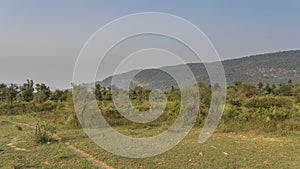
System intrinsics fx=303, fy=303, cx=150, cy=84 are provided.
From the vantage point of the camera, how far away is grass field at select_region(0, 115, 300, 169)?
31.0 ft

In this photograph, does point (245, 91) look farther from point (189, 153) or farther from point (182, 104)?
point (189, 153)

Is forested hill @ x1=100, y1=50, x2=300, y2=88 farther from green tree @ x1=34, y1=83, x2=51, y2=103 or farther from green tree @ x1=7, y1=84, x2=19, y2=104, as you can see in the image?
green tree @ x1=7, y1=84, x2=19, y2=104

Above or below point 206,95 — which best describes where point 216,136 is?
below

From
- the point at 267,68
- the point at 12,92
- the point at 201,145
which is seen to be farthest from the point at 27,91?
the point at 267,68

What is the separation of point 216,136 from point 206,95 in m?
6.29

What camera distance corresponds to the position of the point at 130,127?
18.8m

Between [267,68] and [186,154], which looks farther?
[267,68]

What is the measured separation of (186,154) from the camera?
1080 cm

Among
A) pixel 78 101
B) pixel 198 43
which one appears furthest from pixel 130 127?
pixel 198 43

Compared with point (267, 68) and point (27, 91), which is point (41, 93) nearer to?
point (27, 91)

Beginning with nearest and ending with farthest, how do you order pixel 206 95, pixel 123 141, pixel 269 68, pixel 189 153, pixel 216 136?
pixel 189 153 < pixel 123 141 < pixel 216 136 < pixel 206 95 < pixel 269 68

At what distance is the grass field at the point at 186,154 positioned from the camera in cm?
945

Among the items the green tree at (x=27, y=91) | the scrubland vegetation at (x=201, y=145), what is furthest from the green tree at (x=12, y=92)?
the scrubland vegetation at (x=201, y=145)

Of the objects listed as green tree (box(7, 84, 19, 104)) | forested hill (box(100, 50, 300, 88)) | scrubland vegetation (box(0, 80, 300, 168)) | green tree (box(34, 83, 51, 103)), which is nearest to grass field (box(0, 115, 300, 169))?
scrubland vegetation (box(0, 80, 300, 168))
